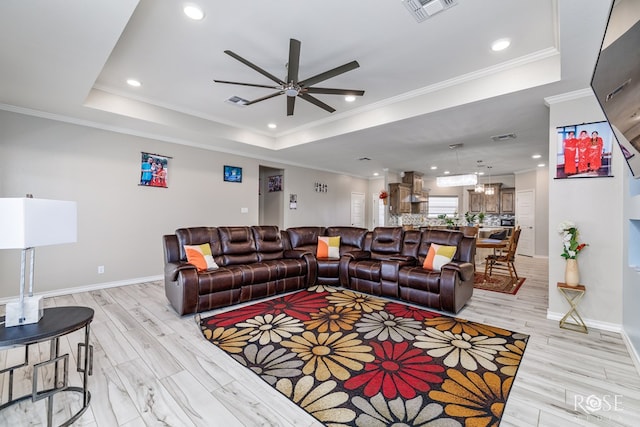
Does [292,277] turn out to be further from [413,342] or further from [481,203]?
[481,203]

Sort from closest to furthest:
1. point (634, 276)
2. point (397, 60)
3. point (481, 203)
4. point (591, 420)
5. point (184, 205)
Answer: point (591, 420), point (634, 276), point (397, 60), point (184, 205), point (481, 203)

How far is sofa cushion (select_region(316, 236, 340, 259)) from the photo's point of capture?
4.96m

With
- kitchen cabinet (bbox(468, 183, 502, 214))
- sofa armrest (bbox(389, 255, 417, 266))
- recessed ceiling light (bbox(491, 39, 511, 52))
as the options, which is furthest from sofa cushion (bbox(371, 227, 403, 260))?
kitchen cabinet (bbox(468, 183, 502, 214))

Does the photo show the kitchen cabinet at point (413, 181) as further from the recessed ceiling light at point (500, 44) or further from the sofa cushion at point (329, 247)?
the recessed ceiling light at point (500, 44)

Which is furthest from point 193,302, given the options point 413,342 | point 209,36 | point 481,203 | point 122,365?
point 481,203

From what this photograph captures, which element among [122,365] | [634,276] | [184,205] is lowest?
[122,365]

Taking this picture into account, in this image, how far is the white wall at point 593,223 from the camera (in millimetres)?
2951

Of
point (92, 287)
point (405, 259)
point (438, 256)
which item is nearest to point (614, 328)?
point (438, 256)

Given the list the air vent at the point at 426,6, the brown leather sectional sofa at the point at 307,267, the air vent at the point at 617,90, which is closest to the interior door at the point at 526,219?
the brown leather sectional sofa at the point at 307,267

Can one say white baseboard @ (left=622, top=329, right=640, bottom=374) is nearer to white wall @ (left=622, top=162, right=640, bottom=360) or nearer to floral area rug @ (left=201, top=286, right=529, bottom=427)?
white wall @ (left=622, top=162, right=640, bottom=360)

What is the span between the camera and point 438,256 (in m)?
3.88

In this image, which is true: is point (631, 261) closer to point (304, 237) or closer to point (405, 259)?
point (405, 259)

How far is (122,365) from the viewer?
2232 mm

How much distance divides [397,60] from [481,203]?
8346 millimetres
